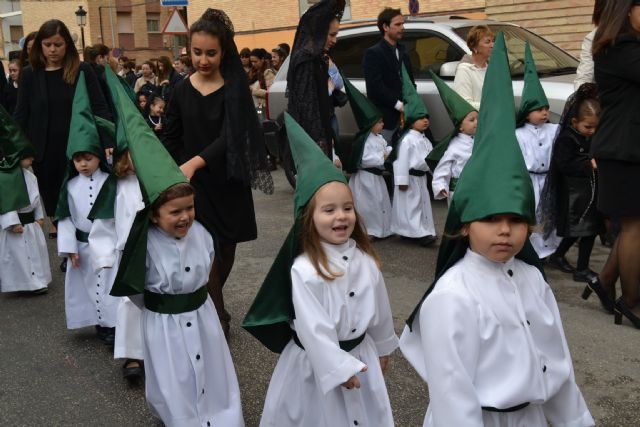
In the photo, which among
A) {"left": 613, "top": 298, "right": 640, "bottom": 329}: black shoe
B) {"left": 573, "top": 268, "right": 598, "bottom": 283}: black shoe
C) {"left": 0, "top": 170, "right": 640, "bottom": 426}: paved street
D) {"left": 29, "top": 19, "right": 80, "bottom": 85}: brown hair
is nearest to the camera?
{"left": 0, "top": 170, "right": 640, "bottom": 426}: paved street

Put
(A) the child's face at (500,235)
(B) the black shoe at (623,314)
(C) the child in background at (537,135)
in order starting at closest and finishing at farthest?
(A) the child's face at (500,235) < (B) the black shoe at (623,314) < (C) the child in background at (537,135)

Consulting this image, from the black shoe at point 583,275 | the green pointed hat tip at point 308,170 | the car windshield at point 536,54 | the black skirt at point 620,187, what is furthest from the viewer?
the car windshield at point 536,54

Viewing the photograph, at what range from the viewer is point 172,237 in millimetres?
3840

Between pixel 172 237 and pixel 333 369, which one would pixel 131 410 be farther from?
pixel 333 369

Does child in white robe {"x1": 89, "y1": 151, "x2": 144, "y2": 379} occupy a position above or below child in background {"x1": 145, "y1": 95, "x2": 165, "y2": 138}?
below

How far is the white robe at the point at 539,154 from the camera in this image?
6422mm

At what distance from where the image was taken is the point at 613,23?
186 inches

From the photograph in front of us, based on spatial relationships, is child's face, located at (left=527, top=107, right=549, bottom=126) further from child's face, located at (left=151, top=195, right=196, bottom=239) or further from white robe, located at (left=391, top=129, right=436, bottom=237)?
child's face, located at (left=151, top=195, right=196, bottom=239)

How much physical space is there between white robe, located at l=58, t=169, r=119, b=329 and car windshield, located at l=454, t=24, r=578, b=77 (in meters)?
5.12

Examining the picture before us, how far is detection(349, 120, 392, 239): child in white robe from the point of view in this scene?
763 cm

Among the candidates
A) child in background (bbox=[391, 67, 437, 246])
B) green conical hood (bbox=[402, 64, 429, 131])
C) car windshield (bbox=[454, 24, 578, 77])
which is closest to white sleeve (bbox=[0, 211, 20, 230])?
child in background (bbox=[391, 67, 437, 246])

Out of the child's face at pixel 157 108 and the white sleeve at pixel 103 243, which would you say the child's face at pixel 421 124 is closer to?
the white sleeve at pixel 103 243

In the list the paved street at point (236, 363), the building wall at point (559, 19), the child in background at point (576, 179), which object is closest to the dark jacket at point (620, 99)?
the child in background at point (576, 179)

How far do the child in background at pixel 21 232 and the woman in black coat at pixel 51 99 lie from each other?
18cm
